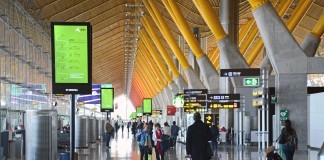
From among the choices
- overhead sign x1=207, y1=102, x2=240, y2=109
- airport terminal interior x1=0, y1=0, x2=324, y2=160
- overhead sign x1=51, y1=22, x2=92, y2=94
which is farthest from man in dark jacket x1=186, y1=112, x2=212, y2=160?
overhead sign x1=207, y1=102, x2=240, y2=109

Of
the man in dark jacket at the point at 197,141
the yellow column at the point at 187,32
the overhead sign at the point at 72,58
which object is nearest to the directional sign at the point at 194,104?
the yellow column at the point at 187,32

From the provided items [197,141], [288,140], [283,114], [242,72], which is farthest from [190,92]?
[197,141]

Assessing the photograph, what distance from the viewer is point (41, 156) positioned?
58.1 feet

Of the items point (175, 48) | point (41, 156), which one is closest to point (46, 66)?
point (175, 48)

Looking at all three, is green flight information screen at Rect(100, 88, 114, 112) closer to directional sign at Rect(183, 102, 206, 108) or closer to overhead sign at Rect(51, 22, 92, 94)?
directional sign at Rect(183, 102, 206, 108)

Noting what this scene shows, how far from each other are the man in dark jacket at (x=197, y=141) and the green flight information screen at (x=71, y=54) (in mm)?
2503

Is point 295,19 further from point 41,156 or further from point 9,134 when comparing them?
point 41,156

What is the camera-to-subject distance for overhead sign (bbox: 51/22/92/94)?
13312 mm

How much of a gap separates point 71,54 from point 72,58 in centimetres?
9

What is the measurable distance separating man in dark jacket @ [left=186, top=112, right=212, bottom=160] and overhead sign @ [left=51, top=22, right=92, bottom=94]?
2.34 metres

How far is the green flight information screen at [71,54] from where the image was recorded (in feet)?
43.7

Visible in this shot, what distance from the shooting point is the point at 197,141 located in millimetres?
13156

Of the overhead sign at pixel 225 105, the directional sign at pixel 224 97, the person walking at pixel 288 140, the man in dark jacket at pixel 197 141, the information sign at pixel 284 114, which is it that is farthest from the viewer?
the overhead sign at pixel 225 105

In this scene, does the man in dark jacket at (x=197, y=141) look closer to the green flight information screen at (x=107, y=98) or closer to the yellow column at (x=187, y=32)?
the green flight information screen at (x=107, y=98)
